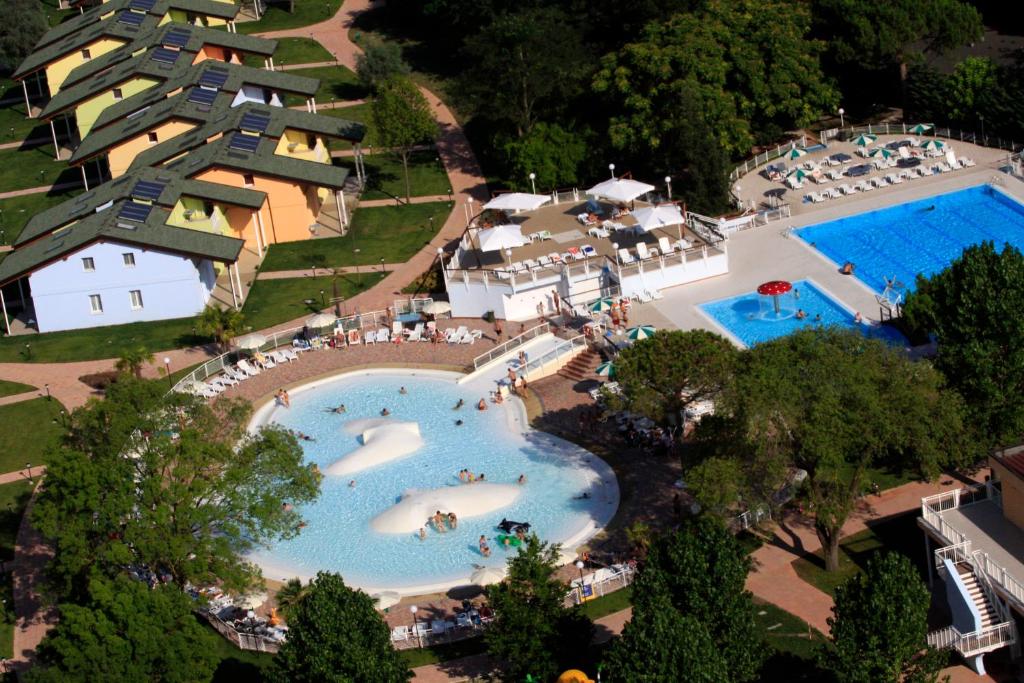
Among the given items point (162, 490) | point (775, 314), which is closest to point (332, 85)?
point (775, 314)

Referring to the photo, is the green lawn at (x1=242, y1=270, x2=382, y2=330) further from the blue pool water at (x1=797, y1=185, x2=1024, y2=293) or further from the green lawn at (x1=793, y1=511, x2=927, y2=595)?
A: the green lawn at (x1=793, y1=511, x2=927, y2=595)

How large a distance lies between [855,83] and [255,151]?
1324 inches

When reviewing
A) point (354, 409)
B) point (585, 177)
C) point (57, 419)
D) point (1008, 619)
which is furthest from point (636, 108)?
point (1008, 619)

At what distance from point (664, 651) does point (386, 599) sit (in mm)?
13342

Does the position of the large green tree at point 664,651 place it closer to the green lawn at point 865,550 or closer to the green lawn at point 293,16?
the green lawn at point 865,550

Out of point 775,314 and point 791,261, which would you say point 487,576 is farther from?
point 791,261

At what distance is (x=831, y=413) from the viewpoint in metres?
51.6

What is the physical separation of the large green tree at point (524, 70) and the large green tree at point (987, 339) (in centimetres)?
3305

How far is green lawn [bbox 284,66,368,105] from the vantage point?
342ft

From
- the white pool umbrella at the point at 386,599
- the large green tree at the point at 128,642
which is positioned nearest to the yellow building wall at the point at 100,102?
the white pool umbrella at the point at 386,599

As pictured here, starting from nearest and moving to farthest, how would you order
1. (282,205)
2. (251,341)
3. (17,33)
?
(251,341)
(282,205)
(17,33)

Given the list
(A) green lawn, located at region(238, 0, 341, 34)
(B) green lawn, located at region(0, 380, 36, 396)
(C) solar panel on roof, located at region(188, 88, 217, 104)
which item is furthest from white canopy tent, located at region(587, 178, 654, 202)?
(A) green lawn, located at region(238, 0, 341, 34)

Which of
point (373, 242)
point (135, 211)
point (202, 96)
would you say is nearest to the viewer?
point (135, 211)

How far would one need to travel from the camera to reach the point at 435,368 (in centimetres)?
7200
